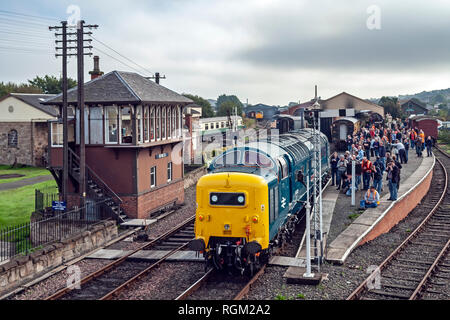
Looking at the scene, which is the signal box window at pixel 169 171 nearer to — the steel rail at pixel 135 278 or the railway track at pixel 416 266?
the steel rail at pixel 135 278

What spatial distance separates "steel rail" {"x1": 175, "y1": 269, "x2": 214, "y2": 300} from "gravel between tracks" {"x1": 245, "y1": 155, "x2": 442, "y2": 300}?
1.38m

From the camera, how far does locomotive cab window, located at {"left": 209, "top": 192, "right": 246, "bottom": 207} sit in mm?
13430

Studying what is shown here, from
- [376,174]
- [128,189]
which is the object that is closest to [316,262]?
[376,174]

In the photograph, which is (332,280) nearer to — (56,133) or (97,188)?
(97,188)

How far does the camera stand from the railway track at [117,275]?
1315 centimetres

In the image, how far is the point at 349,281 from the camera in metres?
13.5

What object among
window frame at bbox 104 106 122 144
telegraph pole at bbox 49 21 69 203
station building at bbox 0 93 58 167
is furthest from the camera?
station building at bbox 0 93 58 167

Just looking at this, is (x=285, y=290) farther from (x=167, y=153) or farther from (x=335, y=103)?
(x=335, y=103)

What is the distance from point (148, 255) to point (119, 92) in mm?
9520

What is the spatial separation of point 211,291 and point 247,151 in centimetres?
432

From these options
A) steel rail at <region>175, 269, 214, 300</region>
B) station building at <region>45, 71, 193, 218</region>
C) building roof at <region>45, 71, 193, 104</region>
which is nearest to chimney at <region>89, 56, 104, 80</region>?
building roof at <region>45, 71, 193, 104</region>

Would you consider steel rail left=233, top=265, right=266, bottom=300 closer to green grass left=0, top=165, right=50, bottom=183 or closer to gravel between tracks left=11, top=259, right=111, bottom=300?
gravel between tracks left=11, top=259, right=111, bottom=300

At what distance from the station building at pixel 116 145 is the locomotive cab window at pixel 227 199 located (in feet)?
32.2
